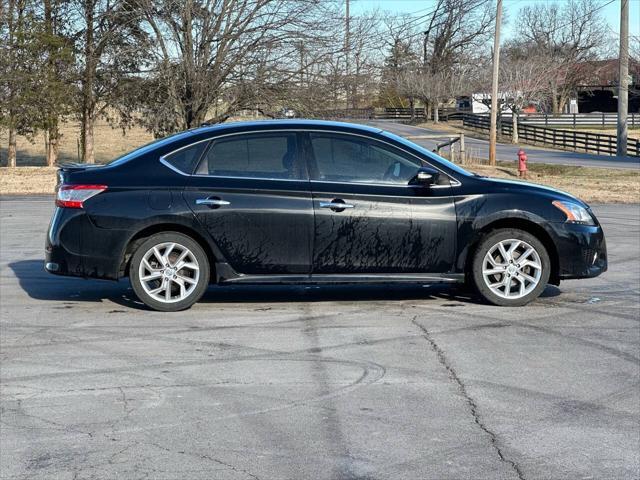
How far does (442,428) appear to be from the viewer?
526cm

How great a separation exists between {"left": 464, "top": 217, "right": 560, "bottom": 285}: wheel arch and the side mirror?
24.5 inches

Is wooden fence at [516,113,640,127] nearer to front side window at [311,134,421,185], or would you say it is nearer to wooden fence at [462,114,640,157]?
wooden fence at [462,114,640,157]

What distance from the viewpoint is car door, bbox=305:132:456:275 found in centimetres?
830

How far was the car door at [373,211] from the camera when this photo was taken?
8.30 metres

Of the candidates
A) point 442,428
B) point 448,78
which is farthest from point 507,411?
point 448,78

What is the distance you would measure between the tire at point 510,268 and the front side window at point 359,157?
950 mm

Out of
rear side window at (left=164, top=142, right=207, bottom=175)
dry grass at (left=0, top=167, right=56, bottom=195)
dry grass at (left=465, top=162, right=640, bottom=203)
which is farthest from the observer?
dry grass at (left=0, top=167, right=56, bottom=195)

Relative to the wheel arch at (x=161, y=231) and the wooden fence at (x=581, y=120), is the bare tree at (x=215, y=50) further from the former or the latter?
the wooden fence at (x=581, y=120)

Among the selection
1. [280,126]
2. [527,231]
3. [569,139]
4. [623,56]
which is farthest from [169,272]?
[569,139]

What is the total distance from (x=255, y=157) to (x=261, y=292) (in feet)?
5.13

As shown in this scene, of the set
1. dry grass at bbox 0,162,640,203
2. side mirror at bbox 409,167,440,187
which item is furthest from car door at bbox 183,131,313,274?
dry grass at bbox 0,162,640,203

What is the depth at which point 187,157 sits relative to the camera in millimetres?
A: 8406

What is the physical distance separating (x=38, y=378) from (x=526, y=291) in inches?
171

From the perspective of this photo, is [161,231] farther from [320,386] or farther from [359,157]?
[320,386]
